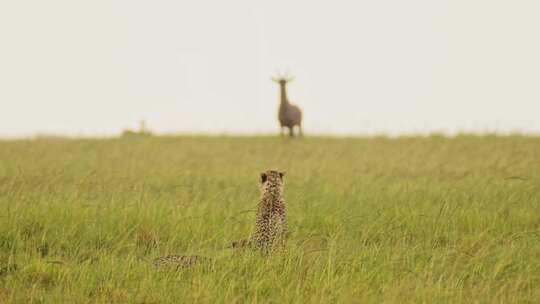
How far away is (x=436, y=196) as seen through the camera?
8820mm

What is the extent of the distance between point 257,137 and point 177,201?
1234 cm

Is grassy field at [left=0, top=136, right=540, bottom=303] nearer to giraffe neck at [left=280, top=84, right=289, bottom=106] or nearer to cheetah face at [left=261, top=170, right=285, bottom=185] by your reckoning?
cheetah face at [left=261, top=170, right=285, bottom=185]

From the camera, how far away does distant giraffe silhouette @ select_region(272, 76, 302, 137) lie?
21.0 metres

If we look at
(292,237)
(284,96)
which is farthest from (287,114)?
(292,237)

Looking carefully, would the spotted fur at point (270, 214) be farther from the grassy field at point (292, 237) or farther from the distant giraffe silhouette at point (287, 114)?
the distant giraffe silhouette at point (287, 114)

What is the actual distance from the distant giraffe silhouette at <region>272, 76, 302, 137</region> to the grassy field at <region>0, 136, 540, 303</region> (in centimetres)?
846

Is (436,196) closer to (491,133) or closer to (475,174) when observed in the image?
(475,174)

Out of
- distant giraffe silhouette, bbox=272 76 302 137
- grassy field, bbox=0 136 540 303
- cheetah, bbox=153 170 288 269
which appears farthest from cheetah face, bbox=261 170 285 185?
distant giraffe silhouette, bbox=272 76 302 137

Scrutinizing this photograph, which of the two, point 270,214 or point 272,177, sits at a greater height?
point 272,177

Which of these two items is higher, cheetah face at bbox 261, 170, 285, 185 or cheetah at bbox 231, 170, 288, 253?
cheetah face at bbox 261, 170, 285, 185

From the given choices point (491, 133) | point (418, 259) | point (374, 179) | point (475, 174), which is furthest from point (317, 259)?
point (491, 133)

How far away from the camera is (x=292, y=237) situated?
21.3 feet

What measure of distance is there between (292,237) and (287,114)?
14.6 m

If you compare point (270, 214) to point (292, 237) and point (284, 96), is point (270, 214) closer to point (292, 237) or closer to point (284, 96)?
point (292, 237)
